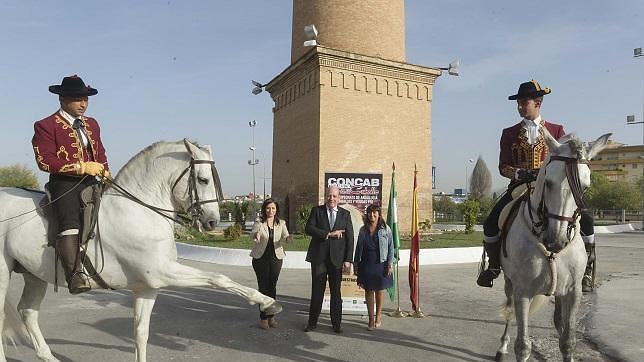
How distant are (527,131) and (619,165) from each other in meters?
103

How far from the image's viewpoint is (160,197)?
14.9 feet

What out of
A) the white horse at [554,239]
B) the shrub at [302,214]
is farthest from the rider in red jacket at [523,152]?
the shrub at [302,214]

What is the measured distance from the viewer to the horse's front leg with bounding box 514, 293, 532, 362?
4.55m

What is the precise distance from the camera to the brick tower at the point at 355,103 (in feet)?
65.4

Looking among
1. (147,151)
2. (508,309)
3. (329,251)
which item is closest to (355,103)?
(329,251)

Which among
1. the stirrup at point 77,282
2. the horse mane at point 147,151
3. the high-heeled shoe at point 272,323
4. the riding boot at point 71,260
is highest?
the horse mane at point 147,151

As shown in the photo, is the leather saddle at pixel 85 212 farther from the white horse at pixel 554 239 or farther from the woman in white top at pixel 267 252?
the white horse at pixel 554 239

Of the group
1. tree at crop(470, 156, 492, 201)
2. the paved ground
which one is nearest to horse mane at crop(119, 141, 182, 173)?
the paved ground

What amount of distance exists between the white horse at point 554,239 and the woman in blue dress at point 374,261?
236 centimetres

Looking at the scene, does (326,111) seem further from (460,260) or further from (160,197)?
(160,197)

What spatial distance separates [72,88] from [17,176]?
63.6 meters

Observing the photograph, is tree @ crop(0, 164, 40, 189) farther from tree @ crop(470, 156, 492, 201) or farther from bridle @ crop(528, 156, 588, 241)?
tree @ crop(470, 156, 492, 201)

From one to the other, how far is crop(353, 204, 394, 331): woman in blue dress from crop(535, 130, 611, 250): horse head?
10.6 feet

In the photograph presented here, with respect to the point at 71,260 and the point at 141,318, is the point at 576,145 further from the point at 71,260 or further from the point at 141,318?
the point at 71,260
